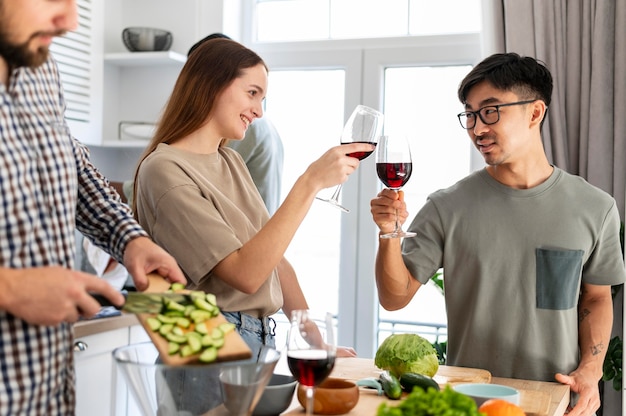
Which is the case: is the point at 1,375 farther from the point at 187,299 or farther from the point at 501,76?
the point at 501,76

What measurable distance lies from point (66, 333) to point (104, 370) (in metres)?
1.82

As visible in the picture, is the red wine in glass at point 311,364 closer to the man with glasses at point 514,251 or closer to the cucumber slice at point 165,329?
the cucumber slice at point 165,329

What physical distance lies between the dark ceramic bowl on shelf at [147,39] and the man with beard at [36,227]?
8.32ft

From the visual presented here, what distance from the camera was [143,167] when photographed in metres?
1.84

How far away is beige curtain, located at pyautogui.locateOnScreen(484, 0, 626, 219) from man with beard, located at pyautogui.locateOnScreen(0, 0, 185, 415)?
227 cm

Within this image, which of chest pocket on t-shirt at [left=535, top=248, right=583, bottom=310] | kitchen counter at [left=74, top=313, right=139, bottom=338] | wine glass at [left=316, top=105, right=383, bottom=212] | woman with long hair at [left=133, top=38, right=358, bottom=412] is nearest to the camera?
woman with long hair at [left=133, top=38, right=358, bottom=412]

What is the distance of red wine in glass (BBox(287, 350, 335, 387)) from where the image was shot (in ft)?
3.97

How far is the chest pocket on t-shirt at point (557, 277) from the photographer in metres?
2.20

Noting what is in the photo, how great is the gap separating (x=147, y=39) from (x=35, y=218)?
9.06ft

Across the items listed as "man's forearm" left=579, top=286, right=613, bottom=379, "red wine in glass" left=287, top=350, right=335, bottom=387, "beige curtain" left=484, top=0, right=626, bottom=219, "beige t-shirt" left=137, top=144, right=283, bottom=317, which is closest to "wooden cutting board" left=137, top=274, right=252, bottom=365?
"red wine in glass" left=287, top=350, right=335, bottom=387

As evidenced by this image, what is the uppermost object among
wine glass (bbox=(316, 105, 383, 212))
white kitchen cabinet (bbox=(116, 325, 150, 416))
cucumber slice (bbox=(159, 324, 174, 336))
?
wine glass (bbox=(316, 105, 383, 212))

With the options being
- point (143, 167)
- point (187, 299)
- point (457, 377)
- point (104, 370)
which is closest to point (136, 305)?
point (187, 299)

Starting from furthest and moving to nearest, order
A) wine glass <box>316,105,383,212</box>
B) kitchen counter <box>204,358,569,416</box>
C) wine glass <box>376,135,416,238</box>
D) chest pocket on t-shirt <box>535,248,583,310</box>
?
chest pocket on t-shirt <box>535,248,583,310</box> < wine glass <box>376,135,416,238</box> < wine glass <box>316,105,383,212</box> < kitchen counter <box>204,358,569,416</box>

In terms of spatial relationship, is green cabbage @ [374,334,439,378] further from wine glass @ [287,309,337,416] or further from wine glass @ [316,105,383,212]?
wine glass @ [287,309,337,416]
